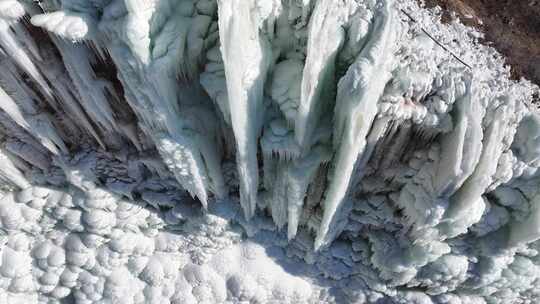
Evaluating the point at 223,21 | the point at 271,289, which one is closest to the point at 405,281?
the point at 271,289

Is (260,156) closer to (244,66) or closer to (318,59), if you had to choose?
(244,66)

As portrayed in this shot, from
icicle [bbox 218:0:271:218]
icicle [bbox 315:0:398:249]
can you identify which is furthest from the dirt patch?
icicle [bbox 218:0:271:218]

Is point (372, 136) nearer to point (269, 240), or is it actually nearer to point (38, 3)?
point (269, 240)

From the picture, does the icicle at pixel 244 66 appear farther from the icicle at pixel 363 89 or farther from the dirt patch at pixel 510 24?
the dirt patch at pixel 510 24

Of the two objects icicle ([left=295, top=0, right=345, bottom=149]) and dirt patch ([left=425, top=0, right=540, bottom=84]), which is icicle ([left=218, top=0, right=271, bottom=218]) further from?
dirt patch ([left=425, top=0, right=540, bottom=84])

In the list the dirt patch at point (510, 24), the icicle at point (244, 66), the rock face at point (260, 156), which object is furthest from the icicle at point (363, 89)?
the dirt patch at point (510, 24)

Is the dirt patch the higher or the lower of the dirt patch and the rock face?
the higher

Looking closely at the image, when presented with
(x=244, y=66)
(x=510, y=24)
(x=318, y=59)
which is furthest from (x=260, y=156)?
(x=510, y=24)
